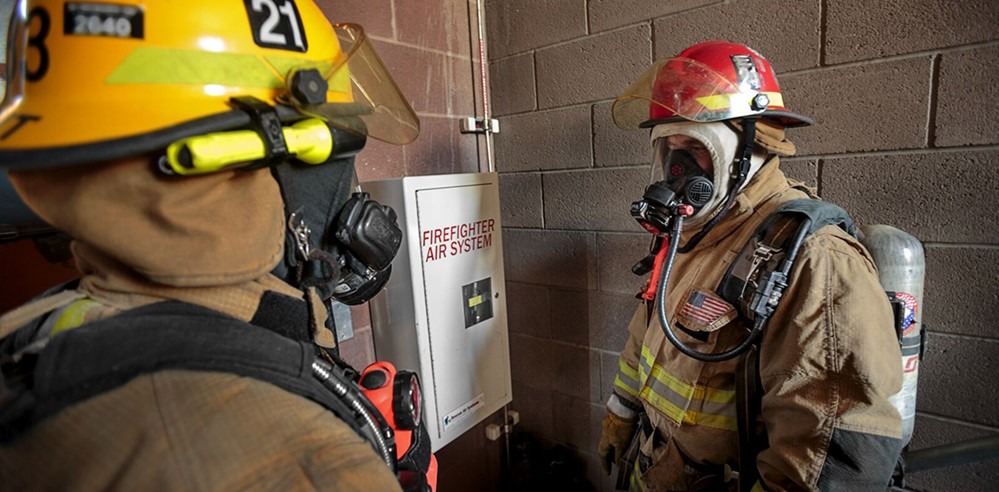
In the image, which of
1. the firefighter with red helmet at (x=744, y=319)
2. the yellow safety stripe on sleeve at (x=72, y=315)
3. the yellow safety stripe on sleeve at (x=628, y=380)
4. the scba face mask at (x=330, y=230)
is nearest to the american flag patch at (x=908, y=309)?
the firefighter with red helmet at (x=744, y=319)

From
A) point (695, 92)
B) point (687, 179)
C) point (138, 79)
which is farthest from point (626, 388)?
point (138, 79)

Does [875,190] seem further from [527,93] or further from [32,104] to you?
[32,104]

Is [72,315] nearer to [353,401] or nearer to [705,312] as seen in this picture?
[353,401]

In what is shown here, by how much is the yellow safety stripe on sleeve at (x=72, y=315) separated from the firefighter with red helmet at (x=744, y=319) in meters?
1.16

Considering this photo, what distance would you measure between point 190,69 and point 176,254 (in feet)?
0.87

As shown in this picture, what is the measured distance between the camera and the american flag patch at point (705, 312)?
3.76ft

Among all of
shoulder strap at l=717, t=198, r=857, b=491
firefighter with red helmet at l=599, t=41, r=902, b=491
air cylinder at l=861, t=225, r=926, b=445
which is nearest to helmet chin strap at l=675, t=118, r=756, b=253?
firefighter with red helmet at l=599, t=41, r=902, b=491

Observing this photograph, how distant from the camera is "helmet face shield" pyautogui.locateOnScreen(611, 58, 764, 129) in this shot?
1256 millimetres

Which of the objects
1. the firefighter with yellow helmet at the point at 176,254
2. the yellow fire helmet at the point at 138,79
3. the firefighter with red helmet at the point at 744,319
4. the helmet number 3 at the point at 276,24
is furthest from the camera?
the firefighter with red helmet at the point at 744,319

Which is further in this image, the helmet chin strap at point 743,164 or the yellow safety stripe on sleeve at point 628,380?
the yellow safety stripe on sleeve at point 628,380

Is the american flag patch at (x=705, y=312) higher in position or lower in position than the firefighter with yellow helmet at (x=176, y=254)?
lower

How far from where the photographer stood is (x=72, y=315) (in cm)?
58

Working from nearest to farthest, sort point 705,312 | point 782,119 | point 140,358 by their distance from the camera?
point 140,358 → point 705,312 → point 782,119

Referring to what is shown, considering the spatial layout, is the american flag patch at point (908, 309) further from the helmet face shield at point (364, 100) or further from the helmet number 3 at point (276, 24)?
the helmet number 3 at point (276, 24)
